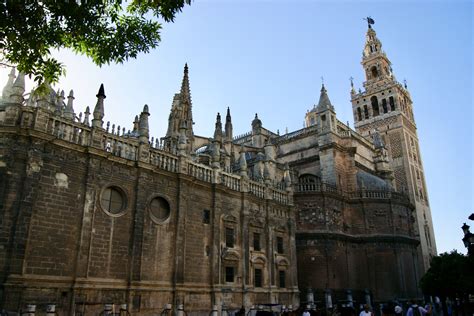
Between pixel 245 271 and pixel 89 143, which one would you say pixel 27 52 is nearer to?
pixel 89 143

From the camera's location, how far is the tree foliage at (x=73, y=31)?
764 centimetres

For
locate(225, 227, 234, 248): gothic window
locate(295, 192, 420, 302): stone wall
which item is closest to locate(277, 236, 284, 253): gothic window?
locate(225, 227, 234, 248): gothic window

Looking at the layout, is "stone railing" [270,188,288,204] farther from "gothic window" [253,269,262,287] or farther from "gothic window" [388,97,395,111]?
"gothic window" [388,97,395,111]

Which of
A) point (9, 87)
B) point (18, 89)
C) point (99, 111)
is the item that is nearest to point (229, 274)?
point (99, 111)

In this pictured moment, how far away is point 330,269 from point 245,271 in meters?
11.0

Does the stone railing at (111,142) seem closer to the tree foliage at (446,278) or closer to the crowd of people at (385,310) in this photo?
the crowd of people at (385,310)

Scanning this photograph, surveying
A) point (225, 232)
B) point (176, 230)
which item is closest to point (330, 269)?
point (225, 232)

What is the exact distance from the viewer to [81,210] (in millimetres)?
15977

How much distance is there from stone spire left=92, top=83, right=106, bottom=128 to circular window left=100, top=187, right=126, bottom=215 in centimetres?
288

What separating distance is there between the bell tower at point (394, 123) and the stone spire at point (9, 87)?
43.1 metres

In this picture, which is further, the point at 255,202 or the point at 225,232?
the point at 255,202

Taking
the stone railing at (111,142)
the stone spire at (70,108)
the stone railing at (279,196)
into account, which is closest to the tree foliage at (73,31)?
the stone railing at (111,142)

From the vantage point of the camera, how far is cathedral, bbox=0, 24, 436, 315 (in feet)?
47.8

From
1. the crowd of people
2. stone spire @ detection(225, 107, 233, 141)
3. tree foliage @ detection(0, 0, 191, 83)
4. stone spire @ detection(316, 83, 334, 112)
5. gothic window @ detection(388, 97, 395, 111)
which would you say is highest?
gothic window @ detection(388, 97, 395, 111)
